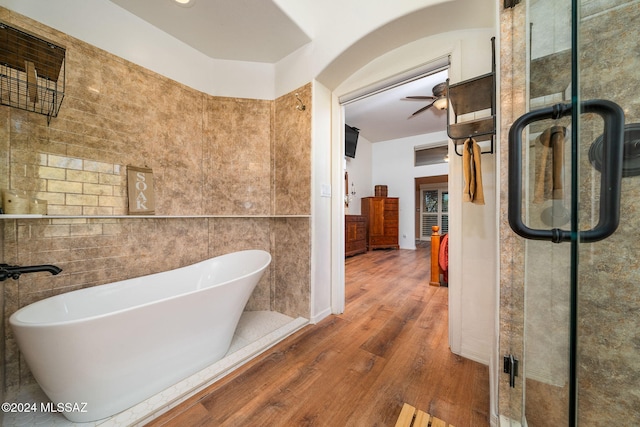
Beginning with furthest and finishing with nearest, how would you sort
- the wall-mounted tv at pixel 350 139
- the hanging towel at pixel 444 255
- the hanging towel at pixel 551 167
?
the wall-mounted tv at pixel 350 139 → the hanging towel at pixel 444 255 → the hanging towel at pixel 551 167

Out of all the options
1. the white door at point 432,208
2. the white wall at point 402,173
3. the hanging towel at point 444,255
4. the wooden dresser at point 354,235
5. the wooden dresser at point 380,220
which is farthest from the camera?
the white door at point 432,208

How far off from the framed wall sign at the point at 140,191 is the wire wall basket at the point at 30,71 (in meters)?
0.51

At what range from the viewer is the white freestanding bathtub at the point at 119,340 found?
3.04 ft

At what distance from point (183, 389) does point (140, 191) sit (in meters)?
1.45

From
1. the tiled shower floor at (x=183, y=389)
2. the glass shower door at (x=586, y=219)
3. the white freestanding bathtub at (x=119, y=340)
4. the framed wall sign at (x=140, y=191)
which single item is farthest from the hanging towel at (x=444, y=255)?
the framed wall sign at (x=140, y=191)

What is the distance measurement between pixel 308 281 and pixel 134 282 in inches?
52.0

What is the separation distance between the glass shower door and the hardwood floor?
1.68 feet

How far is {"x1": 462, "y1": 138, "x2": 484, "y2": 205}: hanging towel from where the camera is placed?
1334mm

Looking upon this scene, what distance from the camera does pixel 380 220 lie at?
5.75 m

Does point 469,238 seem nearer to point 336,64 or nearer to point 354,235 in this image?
point 336,64

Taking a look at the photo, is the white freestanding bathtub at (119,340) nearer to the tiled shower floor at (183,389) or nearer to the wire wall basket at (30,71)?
the tiled shower floor at (183,389)

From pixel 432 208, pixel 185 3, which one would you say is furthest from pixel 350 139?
pixel 432 208

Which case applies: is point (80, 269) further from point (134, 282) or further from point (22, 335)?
point (22, 335)

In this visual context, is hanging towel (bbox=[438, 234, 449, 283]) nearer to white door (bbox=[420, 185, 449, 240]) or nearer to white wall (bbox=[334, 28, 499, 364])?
white wall (bbox=[334, 28, 499, 364])
